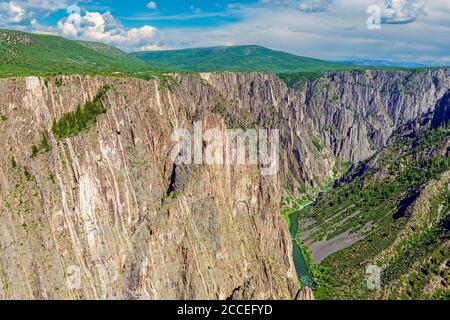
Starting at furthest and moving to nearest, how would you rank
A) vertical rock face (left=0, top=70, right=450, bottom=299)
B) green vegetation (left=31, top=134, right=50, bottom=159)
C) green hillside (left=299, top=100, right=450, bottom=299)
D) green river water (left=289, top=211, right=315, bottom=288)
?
green river water (left=289, top=211, right=315, bottom=288)
green hillside (left=299, top=100, right=450, bottom=299)
green vegetation (left=31, top=134, right=50, bottom=159)
vertical rock face (left=0, top=70, right=450, bottom=299)

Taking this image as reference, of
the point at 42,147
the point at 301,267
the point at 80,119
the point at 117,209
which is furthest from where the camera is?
the point at 301,267

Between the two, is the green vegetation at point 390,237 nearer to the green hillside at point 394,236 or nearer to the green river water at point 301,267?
the green hillside at point 394,236

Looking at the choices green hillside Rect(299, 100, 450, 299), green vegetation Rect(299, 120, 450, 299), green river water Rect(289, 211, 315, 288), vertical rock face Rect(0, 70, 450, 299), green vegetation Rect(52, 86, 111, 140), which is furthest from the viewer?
green river water Rect(289, 211, 315, 288)

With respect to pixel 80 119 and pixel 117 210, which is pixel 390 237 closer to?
pixel 117 210

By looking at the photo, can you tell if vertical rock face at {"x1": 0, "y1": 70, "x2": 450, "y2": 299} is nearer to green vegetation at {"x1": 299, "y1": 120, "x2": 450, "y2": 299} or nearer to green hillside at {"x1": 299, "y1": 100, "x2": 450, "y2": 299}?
green hillside at {"x1": 299, "y1": 100, "x2": 450, "y2": 299}

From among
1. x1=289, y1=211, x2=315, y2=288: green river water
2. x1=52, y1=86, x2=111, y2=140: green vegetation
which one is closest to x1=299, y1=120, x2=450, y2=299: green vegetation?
x1=289, y1=211, x2=315, y2=288: green river water

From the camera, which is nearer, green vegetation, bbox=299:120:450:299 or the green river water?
green vegetation, bbox=299:120:450:299

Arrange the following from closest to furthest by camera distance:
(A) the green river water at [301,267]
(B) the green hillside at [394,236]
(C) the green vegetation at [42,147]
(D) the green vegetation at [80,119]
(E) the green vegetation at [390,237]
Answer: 1. (C) the green vegetation at [42,147]
2. (D) the green vegetation at [80,119]
3. (B) the green hillside at [394,236]
4. (E) the green vegetation at [390,237]
5. (A) the green river water at [301,267]

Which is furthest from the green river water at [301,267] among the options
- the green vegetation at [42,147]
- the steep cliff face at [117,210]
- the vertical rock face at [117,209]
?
the green vegetation at [42,147]

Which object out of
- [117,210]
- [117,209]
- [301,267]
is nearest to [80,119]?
[117,209]
